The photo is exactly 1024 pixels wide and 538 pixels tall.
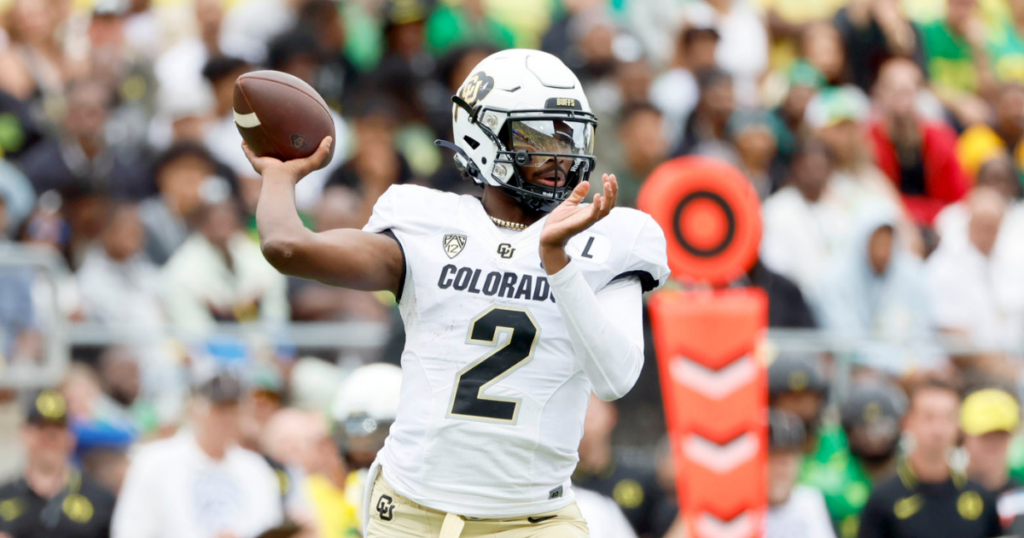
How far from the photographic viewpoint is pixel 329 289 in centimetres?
771

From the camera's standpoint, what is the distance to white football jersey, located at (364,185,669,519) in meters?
3.52

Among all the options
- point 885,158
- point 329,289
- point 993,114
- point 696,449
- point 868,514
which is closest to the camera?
point 696,449

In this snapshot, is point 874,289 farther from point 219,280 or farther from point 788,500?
point 219,280

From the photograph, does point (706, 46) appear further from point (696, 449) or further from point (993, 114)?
point (696, 449)

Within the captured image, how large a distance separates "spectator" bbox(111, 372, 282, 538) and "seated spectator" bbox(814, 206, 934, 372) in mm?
3625

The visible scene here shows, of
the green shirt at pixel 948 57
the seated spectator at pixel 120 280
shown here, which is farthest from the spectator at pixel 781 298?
the green shirt at pixel 948 57

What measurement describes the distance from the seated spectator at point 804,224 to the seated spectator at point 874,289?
0.58 ft

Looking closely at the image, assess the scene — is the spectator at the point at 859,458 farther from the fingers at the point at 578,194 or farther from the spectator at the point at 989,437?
the fingers at the point at 578,194

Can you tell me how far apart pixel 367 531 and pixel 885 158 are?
280 inches

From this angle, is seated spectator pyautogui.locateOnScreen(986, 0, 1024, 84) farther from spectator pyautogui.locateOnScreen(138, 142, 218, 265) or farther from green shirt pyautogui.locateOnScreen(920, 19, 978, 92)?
spectator pyautogui.locateOnScreen(138, 142, 218, 265)

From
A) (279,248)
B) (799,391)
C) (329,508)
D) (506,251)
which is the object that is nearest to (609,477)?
(799,391)

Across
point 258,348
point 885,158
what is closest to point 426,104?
point 258,348

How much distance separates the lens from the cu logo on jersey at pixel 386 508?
3.62 m

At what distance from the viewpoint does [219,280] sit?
7.64 m
